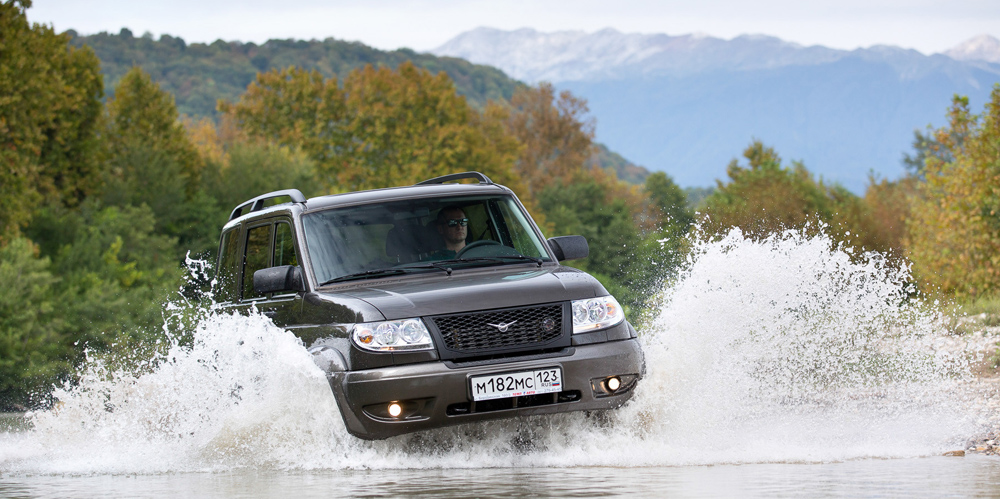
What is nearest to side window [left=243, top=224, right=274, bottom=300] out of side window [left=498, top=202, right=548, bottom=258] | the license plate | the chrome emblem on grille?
side window [left=498, top=202, right=548, bottom=258]

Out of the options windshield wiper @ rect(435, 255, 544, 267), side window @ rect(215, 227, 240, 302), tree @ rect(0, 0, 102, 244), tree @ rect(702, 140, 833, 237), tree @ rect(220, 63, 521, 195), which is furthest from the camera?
tree @ rect(220, 63, 521, 195)

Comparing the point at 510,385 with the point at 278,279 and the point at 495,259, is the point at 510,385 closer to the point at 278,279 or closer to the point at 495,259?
the point at 495,259

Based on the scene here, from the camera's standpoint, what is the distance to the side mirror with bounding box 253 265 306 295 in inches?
296

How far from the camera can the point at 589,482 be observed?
593 cm

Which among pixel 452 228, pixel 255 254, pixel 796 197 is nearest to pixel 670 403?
pixel 452 228

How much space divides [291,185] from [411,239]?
54500mm

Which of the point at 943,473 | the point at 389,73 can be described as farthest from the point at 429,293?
the point at 389,73

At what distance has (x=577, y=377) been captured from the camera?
686 cm

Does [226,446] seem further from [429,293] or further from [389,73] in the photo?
[389,73]

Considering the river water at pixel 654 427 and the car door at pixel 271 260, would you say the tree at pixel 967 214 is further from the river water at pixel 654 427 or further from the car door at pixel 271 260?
the car door at pixel 271 260

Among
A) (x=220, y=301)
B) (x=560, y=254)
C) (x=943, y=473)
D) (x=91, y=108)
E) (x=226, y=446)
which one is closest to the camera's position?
(x=943, y=473)

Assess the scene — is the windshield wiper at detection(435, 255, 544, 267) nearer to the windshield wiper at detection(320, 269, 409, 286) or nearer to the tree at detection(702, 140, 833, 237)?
the windshield wiper at detection(320, 269, 409, 286)

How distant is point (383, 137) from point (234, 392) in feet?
211

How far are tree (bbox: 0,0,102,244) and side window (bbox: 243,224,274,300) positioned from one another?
31190 mm
